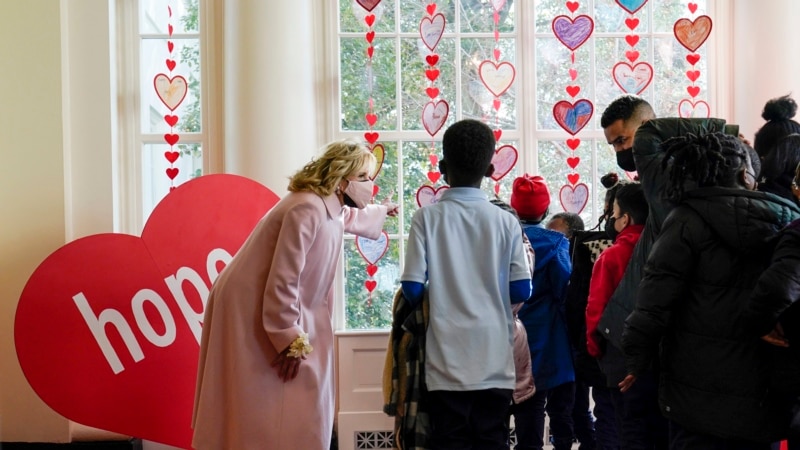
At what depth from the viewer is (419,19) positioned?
4219 mm

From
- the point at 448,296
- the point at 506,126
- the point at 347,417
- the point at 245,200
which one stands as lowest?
the point at 347,417

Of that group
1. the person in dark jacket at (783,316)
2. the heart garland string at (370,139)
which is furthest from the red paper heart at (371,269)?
the person in dark jacket at (783,316)

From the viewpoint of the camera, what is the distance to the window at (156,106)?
162 inches

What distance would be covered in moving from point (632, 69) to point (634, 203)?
69.1 inches

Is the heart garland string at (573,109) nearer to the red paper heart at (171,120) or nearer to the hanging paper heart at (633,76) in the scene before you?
the hanging paper heart at (633,76)

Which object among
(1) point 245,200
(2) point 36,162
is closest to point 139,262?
(1) point 245,200

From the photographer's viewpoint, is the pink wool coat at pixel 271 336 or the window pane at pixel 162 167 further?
the window pane at pixel 162 167

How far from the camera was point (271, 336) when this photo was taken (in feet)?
8.54

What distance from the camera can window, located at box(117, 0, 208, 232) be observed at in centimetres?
411

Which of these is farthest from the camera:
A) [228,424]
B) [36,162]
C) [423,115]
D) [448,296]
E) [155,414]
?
[423,115]

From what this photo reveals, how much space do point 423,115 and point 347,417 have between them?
4.93ft

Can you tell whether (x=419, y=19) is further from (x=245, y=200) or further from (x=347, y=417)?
(x=347, y=417)

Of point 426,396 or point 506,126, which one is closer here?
point 426,396

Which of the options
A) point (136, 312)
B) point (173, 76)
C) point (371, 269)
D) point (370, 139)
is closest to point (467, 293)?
point (136, 312)
